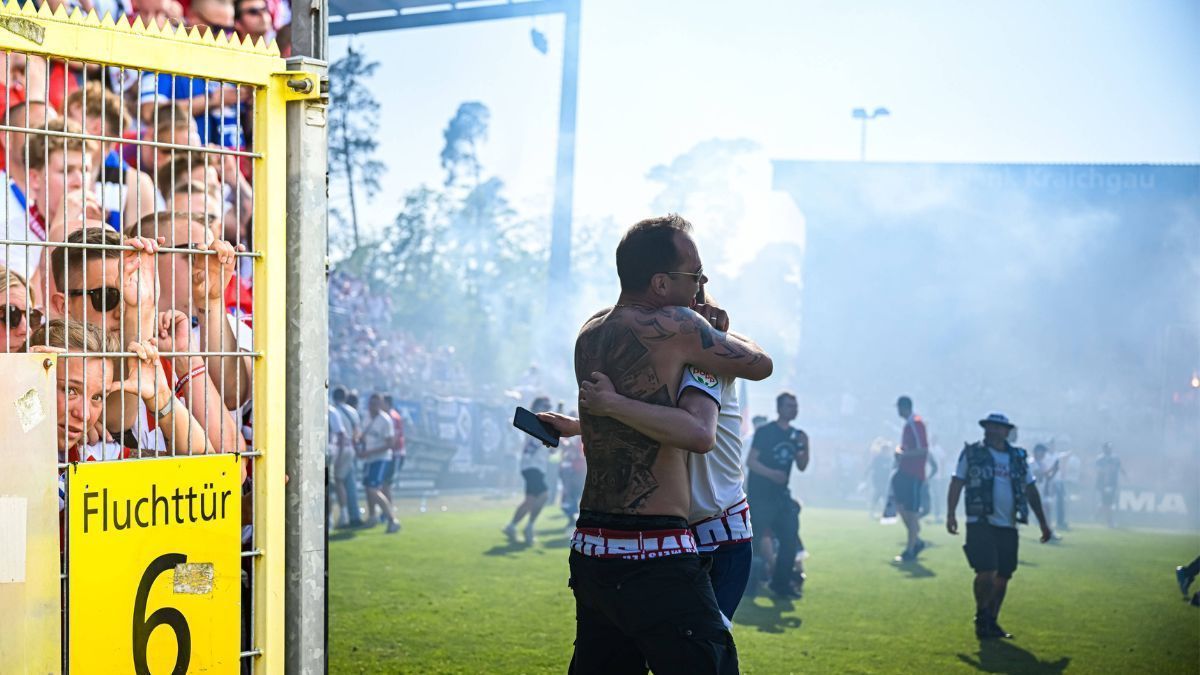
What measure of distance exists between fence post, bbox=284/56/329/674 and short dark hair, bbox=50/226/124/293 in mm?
499

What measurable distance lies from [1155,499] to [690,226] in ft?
106

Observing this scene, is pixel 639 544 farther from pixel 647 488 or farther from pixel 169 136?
pixel 169 136

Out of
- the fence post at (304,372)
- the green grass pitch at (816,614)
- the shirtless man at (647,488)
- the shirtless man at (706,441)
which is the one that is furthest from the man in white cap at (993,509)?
the fence post at (304,372)

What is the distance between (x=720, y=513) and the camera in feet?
13.8

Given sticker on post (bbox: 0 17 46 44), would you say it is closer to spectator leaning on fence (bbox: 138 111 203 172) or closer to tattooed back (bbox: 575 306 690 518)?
spectator leaning on fence (bbox: 138 111 203 172)

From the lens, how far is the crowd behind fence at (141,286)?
11.0 feet

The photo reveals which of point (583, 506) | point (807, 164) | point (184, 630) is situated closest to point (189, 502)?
point (184, 630)

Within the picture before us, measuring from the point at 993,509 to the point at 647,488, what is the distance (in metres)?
6.37

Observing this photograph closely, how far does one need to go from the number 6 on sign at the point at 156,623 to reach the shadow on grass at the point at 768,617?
21.7 ft

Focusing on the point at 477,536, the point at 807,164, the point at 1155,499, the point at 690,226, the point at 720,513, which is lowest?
the point at 1155,499

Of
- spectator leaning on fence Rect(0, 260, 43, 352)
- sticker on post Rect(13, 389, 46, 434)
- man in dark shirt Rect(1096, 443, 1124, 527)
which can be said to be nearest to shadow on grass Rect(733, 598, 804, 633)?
spectator leaning on fence Rect(0, 260, 43, 352)

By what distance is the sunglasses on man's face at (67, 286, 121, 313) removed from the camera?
11.2ft

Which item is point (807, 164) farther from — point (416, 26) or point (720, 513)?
point (720, 513)

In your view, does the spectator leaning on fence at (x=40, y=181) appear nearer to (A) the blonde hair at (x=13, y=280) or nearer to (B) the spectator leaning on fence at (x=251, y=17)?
(A) the blonde hair at (x=13, y=280)
